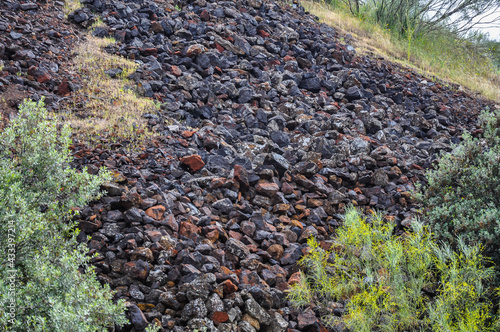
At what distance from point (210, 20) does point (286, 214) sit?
5832 millimetres

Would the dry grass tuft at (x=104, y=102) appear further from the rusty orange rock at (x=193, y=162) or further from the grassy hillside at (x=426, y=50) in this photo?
the grassy hillside at (x=426, y=50)

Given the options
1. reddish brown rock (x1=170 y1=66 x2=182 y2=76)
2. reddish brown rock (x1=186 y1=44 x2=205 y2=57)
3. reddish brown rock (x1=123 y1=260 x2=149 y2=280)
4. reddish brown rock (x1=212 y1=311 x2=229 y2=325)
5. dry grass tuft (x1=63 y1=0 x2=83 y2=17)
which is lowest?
reddish brown rock (x1=123 y1=260 x2=149 y2=280)

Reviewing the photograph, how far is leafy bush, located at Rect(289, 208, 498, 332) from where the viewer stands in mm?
3178

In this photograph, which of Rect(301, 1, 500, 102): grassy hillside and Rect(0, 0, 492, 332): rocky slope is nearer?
Rect(0, 0, 492, 332): rocky slope

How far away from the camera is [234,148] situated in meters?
5.56

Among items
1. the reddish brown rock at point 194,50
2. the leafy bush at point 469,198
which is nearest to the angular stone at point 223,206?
the leafy bush at point 469,198

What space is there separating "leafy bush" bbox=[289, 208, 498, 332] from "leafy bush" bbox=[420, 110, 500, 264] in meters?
0.16

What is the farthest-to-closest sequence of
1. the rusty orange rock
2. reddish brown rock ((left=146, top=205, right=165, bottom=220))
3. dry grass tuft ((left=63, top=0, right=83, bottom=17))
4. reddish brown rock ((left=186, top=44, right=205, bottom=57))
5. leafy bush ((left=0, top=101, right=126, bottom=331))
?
dry grass tuft ((left=63, top=0, right=83, bottom=17))
reddish brown rock ((left=186, top=44, right=205, bottom=57))
the rusty orange rock
reddish brown rock ((left=146, top=205, right=165, bottom=220))
leafy bush ((left=0, top=101, right=126, bottom=331))

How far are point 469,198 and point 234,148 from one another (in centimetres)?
299

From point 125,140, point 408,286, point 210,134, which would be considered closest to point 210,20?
point 210,134

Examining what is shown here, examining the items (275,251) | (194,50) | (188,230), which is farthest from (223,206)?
(194,50)

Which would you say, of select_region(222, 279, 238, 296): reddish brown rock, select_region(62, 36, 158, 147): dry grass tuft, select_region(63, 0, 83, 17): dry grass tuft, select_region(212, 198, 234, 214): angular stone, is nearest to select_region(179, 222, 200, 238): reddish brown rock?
select_region(212, 198, 234, 214): angular stone

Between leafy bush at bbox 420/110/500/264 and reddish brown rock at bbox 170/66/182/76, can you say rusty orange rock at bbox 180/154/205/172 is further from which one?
leafy bush at bbox 420/110/500/264

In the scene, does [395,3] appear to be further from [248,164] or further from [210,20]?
[248,164]
